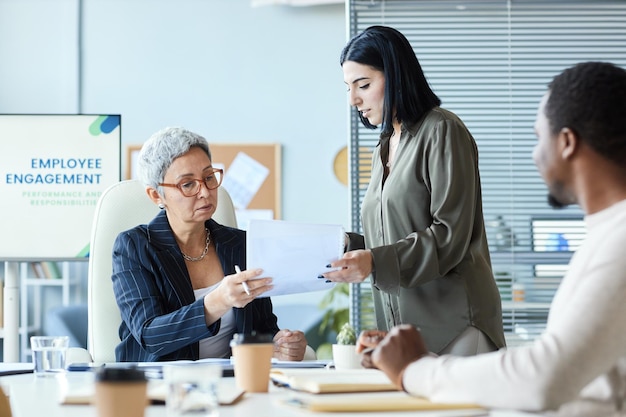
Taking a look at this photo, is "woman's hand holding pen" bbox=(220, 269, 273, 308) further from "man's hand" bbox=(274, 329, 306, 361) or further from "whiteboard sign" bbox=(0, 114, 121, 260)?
"whiteboard sign" bbox=(0, 114, 121, 260)

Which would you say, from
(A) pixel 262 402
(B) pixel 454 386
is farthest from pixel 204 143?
(B) pixel 454 386

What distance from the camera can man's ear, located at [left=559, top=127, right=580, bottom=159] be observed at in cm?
130

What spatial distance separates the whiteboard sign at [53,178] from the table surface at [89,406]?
248cm

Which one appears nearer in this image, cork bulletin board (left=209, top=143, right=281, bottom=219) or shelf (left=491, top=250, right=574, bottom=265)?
shelf (left=491, top=250, right=574, bottom=265)

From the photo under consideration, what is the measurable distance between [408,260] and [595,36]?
8.04ft

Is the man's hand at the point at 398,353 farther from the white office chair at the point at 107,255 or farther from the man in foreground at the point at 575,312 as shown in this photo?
the white office chair at the point at 107,255

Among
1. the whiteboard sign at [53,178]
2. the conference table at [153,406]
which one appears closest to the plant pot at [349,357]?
the conference table at [153,406]

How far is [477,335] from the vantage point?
7.41ft

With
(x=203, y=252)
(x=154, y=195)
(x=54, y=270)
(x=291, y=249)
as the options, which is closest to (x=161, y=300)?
(x=203, y=252)

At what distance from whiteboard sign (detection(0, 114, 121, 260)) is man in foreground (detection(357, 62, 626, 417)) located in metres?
3.05

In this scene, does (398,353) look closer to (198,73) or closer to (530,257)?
(530,257)

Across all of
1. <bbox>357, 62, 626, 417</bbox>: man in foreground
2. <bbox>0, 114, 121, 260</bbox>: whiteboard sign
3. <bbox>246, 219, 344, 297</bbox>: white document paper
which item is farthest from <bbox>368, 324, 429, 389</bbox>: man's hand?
<bbox>0, 114, 121, 260</bbox>: whiteboard sign

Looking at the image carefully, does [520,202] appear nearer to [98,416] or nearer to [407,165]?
[407,165]

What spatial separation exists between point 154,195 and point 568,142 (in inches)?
61.2
